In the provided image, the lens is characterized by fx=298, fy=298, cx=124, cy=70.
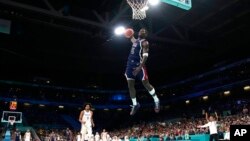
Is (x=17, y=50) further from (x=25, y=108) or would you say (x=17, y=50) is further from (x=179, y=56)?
(x=179, y=56)

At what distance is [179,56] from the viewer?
35.0m

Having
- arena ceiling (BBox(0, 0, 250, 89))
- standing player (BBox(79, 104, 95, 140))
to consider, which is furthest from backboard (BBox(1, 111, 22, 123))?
standing player (BBox(79, 104, 95, 140))

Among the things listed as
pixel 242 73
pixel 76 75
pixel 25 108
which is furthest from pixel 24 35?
pixel 242 73

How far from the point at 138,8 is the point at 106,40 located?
15123 millimetres

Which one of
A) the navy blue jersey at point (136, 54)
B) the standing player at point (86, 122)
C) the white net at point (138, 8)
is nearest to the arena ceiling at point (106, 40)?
the white net at point (138, 8)

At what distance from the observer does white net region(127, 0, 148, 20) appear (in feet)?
40.5

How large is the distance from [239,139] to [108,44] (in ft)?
91.6

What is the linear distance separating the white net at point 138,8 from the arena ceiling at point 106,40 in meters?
7.39

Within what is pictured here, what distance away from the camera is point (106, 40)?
91.0ft

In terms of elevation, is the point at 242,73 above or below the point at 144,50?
above

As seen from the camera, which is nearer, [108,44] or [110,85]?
[108,44]

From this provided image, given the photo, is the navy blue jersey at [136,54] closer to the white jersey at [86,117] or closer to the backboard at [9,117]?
the white jersey at [86,117]

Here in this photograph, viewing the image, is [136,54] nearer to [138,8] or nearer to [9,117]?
[138,8]

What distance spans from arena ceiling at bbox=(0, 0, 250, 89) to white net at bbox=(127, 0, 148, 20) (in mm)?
7393
